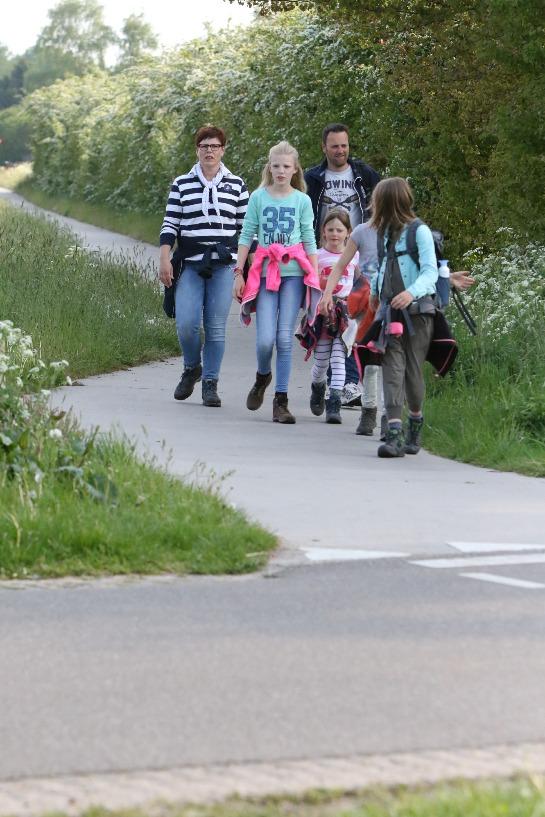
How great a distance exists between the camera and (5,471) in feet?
26.1

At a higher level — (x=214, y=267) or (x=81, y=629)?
(x=214, y=267)

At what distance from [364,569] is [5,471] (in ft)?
6.03

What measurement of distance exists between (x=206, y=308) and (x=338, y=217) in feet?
3.99

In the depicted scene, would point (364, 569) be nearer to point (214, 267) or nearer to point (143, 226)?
point (214, 267)

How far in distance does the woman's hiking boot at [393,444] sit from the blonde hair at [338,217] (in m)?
2.53

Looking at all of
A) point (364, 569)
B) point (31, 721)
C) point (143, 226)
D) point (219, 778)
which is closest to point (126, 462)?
point (364, 569)

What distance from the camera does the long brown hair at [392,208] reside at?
34.6ft

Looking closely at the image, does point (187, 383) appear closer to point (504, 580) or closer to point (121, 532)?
point (121, 532)

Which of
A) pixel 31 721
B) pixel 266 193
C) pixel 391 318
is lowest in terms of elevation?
pixel 31 721

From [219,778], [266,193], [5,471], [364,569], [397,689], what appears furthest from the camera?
[266,193]

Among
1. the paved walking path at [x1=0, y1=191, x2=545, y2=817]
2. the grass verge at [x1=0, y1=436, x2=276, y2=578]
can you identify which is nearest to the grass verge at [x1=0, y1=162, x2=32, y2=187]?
the grass verge at [x1=0, y1=436, x2=276, y2=578]

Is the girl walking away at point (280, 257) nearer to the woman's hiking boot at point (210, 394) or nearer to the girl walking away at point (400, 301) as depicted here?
the woman's hiking boot at point (210, 394)

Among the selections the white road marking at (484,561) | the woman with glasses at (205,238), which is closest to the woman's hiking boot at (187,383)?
the woman with glasses at (205,238)

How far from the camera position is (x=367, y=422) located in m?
11.7
